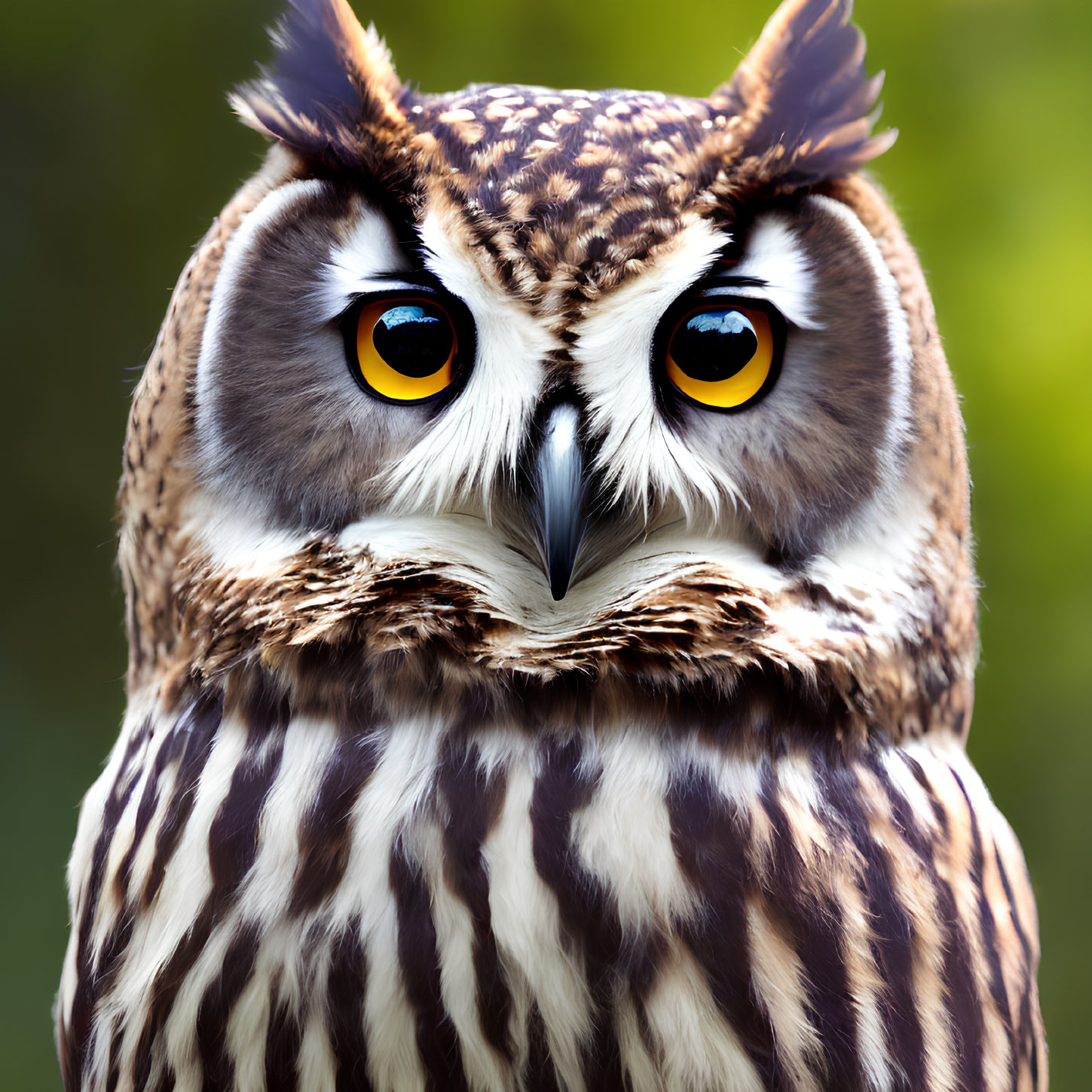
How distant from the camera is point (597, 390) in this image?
979 millimetres

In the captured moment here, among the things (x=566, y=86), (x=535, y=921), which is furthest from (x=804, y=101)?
(x=566, y=86)

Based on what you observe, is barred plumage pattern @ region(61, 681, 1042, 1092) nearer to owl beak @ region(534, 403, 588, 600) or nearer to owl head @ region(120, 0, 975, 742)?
owl head @ region(120, 0, 975, 742)

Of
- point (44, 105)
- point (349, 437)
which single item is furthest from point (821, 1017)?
point (44, 105)

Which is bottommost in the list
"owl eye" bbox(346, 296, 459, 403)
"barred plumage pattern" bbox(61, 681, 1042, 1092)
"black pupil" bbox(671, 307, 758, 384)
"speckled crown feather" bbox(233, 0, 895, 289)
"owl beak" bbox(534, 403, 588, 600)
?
"barred plumage pattern" bbox(61, 681, 1042, 1092)

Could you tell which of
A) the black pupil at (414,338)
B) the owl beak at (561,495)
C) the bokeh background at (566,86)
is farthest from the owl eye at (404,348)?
the bokeh background at (566,86)

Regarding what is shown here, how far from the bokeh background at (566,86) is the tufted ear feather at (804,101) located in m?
1.35

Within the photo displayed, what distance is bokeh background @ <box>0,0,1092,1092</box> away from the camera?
2.49 metres

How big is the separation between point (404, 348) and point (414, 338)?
0.5 inches

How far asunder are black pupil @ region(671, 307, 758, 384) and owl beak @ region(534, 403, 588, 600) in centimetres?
11

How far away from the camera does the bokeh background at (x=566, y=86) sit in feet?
8.18

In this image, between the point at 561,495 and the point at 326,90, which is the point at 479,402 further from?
the point at 326,90

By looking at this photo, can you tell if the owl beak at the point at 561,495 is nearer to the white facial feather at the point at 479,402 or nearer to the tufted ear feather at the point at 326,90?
the white facial feather at the point at 479,402

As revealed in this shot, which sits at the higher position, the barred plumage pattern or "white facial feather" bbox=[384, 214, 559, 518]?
"white facial feather" bbox=[384, 214, 559, 518]

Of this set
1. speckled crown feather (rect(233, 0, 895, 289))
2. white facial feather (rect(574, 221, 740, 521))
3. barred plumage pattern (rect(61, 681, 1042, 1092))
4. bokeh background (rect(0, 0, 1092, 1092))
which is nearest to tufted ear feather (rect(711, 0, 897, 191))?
speckled crown feather (rect(233, 0, 895, 289))
